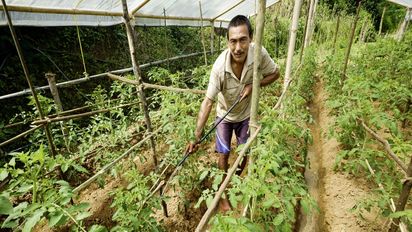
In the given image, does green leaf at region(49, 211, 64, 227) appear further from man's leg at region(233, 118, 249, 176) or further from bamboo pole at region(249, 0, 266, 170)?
man's leg at region(233, 118, 249, 176)

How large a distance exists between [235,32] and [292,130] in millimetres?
933

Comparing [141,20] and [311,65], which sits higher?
[141,20]

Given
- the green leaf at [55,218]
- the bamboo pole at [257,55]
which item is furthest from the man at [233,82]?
the green leaf at [55,218]

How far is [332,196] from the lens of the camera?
2.88 meters

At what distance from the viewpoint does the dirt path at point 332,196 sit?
8.04ft

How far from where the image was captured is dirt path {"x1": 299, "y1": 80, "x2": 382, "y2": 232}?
2451mm

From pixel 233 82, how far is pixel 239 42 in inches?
16.0

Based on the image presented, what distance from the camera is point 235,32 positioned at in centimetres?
215

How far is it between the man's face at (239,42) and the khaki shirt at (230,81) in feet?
0.30

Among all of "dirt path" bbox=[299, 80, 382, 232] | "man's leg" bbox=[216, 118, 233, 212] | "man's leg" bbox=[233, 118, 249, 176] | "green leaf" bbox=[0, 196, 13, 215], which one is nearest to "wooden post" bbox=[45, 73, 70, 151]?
"man's leg" bbox=[216, 118, 233, 212]

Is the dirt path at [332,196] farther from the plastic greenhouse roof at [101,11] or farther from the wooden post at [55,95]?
the plastic greenhouse roof at [101,11]

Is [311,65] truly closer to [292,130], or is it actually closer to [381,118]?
→ [381,118]

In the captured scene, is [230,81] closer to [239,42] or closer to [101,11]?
[239,42]

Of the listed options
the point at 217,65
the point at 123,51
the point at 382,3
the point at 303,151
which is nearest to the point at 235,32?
the point at 217,65
